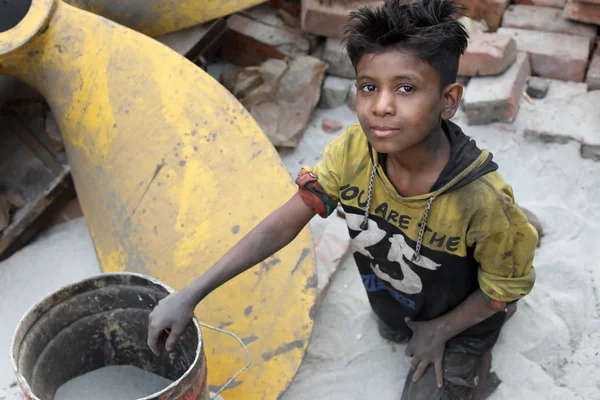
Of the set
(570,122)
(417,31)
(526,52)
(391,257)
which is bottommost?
(570,122)

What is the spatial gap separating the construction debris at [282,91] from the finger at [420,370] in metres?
1.50

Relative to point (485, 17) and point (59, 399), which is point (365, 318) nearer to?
point (59, 399)

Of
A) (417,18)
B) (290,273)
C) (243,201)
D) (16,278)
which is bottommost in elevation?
(16,278)

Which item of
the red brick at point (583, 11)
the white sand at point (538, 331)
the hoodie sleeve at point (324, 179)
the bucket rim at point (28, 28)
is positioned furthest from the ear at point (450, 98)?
the red brick at point (583, 11)

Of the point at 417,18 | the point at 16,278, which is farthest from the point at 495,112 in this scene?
the point at 16,278

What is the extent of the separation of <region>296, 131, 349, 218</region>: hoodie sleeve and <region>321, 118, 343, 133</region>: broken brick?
61.8 inches

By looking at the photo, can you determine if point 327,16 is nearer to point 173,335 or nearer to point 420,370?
point 420,370

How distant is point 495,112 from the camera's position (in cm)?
317

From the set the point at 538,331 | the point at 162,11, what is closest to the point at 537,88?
the point at 538,331

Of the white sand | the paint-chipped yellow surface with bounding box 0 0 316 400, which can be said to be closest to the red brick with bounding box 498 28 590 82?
the white sand

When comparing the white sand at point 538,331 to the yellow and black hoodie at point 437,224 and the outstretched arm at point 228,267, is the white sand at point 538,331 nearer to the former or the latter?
the yellow and black hoodie at point 437,224

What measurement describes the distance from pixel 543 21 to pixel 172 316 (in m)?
2.90

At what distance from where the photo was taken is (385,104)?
4.72 ft

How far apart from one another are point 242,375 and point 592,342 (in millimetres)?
1232
